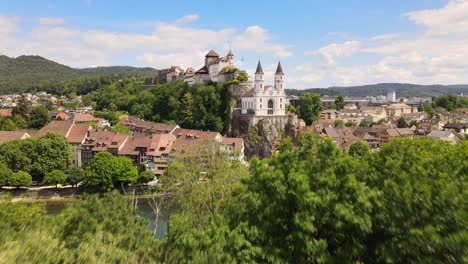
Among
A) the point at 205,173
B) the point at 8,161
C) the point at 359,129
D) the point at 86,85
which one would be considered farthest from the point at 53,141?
the point at 86,85

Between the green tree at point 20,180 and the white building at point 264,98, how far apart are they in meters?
30.7

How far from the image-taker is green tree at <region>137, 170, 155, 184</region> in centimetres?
4206

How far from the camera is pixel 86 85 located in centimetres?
13350

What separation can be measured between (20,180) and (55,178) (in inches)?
135

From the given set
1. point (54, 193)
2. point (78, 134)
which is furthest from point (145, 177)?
point (78, 134)

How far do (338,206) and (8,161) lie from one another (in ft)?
143

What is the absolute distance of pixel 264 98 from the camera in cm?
5838

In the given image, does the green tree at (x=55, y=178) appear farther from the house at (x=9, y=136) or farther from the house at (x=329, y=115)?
the house at (x=329, y=115)

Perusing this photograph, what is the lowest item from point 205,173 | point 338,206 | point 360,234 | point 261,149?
point 261,149

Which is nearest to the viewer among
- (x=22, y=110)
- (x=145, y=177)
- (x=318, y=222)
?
(x=318, y=222)

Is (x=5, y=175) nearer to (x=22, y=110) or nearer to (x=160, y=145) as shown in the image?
(x=160, y=145)

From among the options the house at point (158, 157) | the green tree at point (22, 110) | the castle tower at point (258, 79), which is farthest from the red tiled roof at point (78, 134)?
the green tree at point (22, 110)

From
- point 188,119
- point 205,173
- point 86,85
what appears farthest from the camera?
point 86,85

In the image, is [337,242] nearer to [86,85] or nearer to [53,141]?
[53,141]
